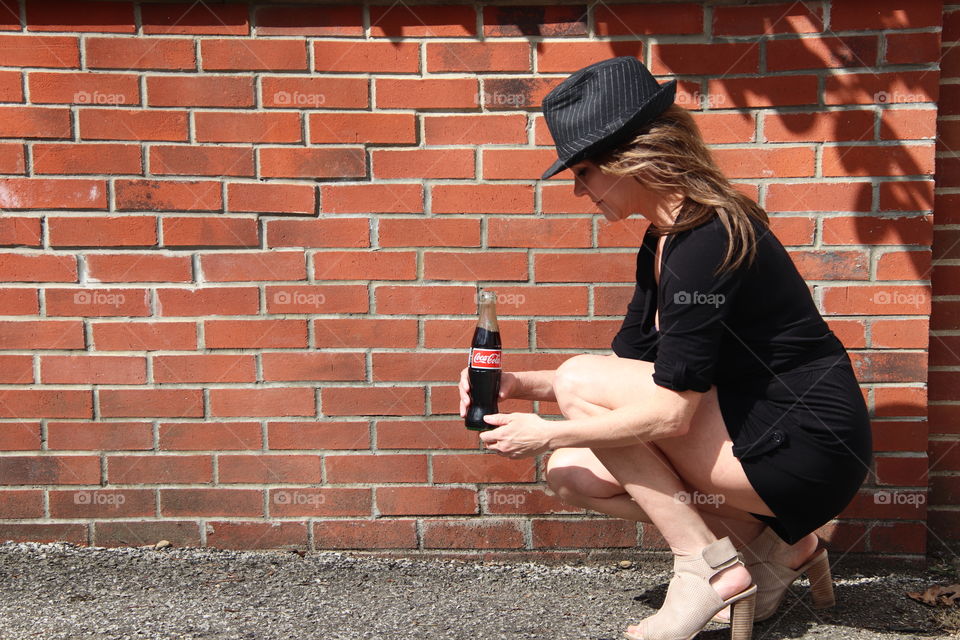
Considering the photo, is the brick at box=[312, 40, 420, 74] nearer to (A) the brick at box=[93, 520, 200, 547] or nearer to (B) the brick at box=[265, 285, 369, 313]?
(B) the brick at box=[265, 285, 369, 313]

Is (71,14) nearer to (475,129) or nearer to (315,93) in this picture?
(315,93)

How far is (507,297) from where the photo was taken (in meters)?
2.87

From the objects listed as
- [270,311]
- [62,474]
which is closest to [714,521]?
[270,311]

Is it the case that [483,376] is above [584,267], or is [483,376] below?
below

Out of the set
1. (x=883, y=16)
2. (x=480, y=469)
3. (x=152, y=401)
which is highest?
(x=883, y=16)

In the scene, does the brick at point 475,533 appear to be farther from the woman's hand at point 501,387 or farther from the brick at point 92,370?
the brick at point 92,370

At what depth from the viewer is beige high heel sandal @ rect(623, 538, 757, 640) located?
7.30ft

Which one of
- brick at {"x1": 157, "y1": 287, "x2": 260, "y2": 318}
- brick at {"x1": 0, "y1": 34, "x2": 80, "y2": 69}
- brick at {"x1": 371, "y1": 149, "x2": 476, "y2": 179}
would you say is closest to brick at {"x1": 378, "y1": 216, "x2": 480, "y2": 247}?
brick at {"x1": 371, "y1": 149, "x2": 476, "y2": 179}

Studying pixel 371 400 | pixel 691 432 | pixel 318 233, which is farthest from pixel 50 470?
pixel 691 432

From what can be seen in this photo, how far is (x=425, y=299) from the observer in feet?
9.42

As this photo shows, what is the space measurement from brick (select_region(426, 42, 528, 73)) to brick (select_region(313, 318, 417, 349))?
2.90 ft

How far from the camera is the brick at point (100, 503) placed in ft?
9.67

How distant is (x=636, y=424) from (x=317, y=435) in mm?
1260

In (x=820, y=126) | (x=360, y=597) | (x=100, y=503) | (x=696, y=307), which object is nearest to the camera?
(x=696, y=307)
